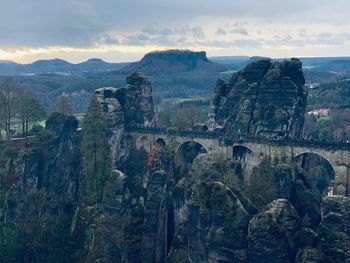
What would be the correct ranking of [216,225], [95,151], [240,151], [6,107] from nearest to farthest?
1. [216,225]
2. [95,151]
3. [240,151]
4. [6,107]

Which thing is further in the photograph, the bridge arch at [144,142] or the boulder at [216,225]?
the bridge arch at [144,142]

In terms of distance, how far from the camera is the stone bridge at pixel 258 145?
70.5 metres

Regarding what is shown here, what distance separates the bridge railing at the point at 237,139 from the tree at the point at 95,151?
12.9 m

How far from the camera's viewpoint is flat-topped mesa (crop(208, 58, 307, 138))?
7675cm

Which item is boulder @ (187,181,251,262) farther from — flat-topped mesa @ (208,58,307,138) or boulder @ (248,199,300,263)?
flat-topped mesa @ (208,58,307,138)

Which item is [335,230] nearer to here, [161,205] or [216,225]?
[216,225]

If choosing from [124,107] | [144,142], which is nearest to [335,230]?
[144,142]

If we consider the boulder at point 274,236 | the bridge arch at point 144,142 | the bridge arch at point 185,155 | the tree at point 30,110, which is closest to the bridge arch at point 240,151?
the bridge arch at point 185,155

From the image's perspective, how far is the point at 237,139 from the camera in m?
79.2

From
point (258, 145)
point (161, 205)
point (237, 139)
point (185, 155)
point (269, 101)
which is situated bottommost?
point (161, 205)

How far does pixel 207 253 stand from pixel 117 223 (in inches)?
551

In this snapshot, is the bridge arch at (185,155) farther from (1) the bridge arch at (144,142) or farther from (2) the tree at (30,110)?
(2) the tree at (30,110)

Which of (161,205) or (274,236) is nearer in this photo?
(274,236)

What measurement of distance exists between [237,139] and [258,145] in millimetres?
3748
